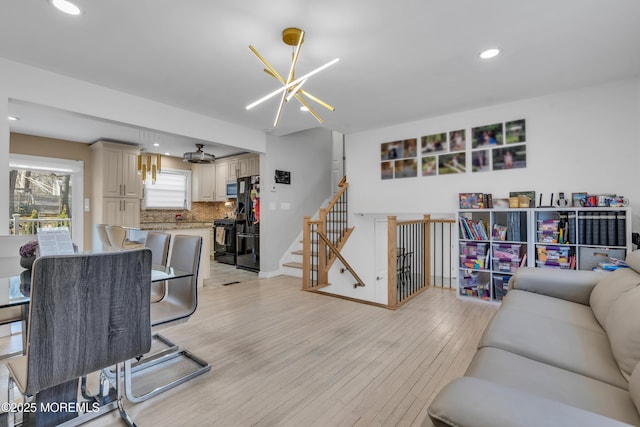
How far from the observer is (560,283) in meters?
2.14

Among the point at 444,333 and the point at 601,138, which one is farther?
the point at 601,138

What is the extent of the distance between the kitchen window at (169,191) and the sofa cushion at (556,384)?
6975 millimetres

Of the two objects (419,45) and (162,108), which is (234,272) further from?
(419,45)

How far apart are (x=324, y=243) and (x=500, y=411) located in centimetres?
398

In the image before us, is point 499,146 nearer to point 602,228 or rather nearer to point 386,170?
point 602,228

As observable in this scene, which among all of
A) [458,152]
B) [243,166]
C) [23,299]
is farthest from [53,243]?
[243,166]

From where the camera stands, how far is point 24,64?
9.34ft

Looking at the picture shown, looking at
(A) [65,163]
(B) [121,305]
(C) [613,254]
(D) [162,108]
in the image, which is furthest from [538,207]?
(A) [65,163]

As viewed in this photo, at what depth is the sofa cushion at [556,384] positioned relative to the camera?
3.27 ft

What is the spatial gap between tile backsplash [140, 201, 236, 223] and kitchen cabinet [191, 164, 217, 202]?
0.33 metres

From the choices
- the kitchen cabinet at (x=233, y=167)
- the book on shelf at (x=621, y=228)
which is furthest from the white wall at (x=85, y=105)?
the book on shelf at (x=621, y=228)

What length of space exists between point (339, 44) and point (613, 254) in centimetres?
344

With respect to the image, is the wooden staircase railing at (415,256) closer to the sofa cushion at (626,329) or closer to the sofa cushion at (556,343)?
the sofa cushion at (556,343)

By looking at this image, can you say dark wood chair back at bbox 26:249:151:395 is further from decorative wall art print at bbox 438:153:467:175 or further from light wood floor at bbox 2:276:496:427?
decorative wall art print at bbox 438:153:467:175
